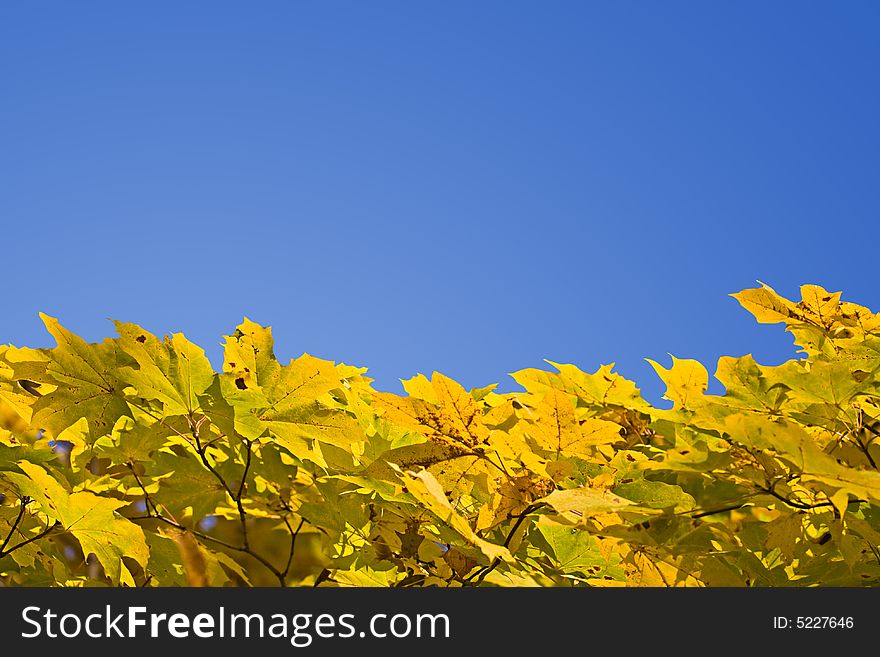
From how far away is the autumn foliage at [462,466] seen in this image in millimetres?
1474

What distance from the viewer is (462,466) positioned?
1.59 m

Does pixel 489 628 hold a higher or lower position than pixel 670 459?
lower

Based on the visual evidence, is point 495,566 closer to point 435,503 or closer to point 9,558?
point 435,503

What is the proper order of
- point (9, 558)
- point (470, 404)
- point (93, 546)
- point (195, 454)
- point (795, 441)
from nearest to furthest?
point (795, 441) < point (470, 404) < point (93, 546) < point (195, 454) < point (9, 558)

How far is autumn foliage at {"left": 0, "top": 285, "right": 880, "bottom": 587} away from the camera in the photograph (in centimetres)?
147

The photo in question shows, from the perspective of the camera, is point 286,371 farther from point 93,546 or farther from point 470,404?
point 93,546

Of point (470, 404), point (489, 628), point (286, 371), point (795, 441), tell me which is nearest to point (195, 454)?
point (286, 371)

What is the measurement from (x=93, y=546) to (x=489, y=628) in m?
0.84

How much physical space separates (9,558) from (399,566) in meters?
1.02

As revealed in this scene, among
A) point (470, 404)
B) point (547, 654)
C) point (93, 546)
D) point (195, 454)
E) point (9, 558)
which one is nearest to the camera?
point (547, 654)

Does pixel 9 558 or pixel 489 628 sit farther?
pixel 9 558

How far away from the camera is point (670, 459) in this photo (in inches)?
54.7

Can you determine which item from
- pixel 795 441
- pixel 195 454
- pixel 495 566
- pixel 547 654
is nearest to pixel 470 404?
pixel 495 566

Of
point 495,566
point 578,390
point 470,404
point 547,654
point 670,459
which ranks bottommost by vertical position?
point 547,654
